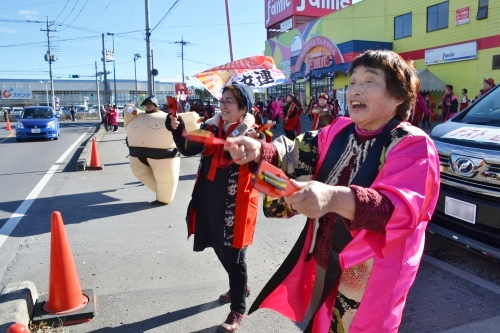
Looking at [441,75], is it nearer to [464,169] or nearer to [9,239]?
[464,169]

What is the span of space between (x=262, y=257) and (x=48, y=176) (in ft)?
23.0

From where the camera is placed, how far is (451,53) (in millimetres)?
20484

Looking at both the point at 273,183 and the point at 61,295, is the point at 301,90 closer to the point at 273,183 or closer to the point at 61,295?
the point at 61,295

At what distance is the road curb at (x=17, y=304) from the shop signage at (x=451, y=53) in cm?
2058

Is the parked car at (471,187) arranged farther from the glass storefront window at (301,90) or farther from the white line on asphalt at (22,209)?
the glass storefront window at (301,90)

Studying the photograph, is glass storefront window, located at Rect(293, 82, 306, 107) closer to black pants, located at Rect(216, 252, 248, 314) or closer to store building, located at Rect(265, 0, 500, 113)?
store building, located at Rect(265, 0, 500, 113)

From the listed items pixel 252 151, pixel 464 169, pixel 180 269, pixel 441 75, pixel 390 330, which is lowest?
pixel 180 269

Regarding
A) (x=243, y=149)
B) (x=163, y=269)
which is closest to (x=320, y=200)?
(x=243, y=149)

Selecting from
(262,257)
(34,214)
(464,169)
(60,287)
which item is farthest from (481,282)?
(34,214)

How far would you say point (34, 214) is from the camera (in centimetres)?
659

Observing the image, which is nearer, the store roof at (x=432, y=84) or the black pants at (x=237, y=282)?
the black pants at (x=237, y=282)

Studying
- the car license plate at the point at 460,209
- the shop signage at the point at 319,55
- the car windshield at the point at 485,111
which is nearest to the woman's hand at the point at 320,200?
the car license plate at the point at 460,209

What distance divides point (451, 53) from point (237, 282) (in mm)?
20779

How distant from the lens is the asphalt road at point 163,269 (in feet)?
11.0
